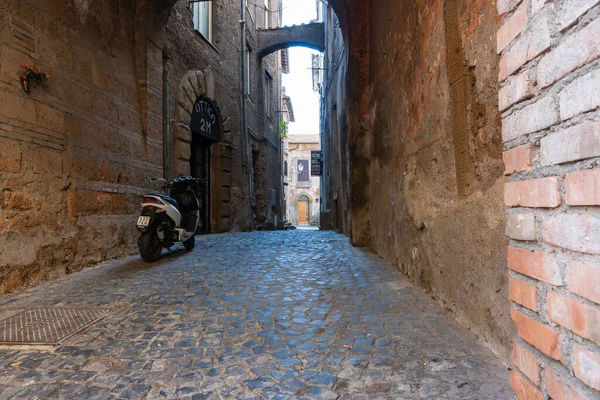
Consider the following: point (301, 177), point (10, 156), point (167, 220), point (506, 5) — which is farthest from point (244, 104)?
point (301, 177)

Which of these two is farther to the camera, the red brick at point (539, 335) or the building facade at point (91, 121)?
the building facade at point (91, 121)

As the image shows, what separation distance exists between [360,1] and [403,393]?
232 inches

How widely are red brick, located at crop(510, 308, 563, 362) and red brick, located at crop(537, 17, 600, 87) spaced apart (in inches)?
28.0

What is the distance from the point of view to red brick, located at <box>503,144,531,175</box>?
117cm

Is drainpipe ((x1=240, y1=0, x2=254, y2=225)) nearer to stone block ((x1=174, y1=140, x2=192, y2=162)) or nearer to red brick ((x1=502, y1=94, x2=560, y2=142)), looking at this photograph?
stone block ((x1=174, y1=140, x2=192, y2=162))

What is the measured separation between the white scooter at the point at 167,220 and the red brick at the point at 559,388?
14.2 feet

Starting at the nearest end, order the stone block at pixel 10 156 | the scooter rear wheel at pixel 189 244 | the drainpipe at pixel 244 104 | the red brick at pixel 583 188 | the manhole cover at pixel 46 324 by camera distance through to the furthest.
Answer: the red brick at pixel 583 188
the manhole cover at pixel 46 324
the stone block at pixel 10 156
the scooter rear wheel at pixel 189 244
the drainpipe at pixel 244 104

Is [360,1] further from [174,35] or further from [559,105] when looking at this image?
[559,105]

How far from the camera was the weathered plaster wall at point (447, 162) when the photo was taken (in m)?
1.81

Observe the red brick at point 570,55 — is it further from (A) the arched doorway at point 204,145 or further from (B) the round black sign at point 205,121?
(A) the arched doorway at point 204,145

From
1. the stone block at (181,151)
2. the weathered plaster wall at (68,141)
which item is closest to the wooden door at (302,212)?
the stone block at (181,151)

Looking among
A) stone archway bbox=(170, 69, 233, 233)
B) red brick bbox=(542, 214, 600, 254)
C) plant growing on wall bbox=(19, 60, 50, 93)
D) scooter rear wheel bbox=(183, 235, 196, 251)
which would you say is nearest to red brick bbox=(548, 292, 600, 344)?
red brick bbox=(542, 214, 600, 254)

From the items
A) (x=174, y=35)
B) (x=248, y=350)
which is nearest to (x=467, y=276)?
(x=248, y=350)

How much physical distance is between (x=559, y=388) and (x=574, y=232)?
0.45 metres
